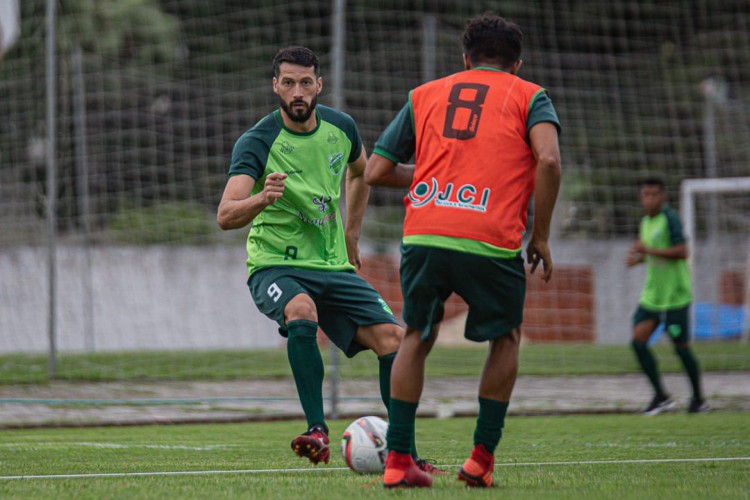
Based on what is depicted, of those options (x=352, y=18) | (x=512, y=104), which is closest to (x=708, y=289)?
(x=352, y=18)

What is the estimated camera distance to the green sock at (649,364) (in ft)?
34.2

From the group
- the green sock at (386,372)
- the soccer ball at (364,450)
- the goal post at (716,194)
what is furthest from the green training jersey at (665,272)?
the soccer ball at (364,450)

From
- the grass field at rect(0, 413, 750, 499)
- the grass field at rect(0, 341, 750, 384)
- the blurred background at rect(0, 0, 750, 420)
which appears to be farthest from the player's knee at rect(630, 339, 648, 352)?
the blurred background at rect(0, 0, 750, 420)

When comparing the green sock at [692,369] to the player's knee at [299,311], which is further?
the green sock at [692,369]

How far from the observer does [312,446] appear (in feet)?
17.1

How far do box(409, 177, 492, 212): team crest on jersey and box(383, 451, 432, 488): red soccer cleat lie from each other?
Answer: 3.50 ft

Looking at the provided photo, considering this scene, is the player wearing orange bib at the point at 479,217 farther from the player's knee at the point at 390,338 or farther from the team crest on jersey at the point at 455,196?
the player's knee at the point at 390,338

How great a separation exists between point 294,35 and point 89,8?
338cm

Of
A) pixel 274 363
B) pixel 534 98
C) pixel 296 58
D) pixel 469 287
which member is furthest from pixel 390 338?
pixel 274 363

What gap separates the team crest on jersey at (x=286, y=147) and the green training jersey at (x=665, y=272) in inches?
224

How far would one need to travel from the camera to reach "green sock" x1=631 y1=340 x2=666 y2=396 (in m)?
10.4

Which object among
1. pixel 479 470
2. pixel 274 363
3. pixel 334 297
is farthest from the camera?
pixel 274 363

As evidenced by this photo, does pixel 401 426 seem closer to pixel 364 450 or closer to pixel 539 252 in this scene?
pixel 364 450

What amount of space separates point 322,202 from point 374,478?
166 centimetres
